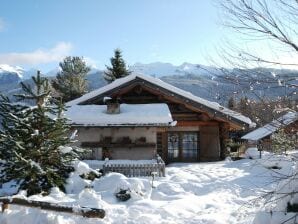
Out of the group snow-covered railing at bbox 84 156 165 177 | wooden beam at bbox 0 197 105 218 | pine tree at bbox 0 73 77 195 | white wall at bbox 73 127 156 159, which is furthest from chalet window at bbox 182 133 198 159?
wooden beam at bbox 0 197 105 218

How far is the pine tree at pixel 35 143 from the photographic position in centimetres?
1338

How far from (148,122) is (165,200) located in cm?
793

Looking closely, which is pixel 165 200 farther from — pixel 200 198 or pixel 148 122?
pixel 148 122

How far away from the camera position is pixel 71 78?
167 ft

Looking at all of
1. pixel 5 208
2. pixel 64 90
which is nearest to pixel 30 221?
pixel 5 208

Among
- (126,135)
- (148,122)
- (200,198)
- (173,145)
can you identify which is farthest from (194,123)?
(200,198)

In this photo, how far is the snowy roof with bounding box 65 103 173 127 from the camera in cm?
2130

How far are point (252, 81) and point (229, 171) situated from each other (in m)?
14.6

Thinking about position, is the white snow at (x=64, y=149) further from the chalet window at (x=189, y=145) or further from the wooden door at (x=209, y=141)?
the wooden door at (x=209, y=141)

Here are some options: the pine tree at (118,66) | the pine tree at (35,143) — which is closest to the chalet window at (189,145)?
the pine tree at (35,143)

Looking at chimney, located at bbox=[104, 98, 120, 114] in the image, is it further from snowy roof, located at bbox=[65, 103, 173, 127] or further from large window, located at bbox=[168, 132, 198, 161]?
large window, located at bbox=[168, 132, 198, 161]

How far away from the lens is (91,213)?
961 cm

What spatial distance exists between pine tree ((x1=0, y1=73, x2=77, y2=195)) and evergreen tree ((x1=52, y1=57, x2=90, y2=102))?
106 feet

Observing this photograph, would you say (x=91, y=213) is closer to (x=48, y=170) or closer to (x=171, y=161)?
(x=48, y=170)
